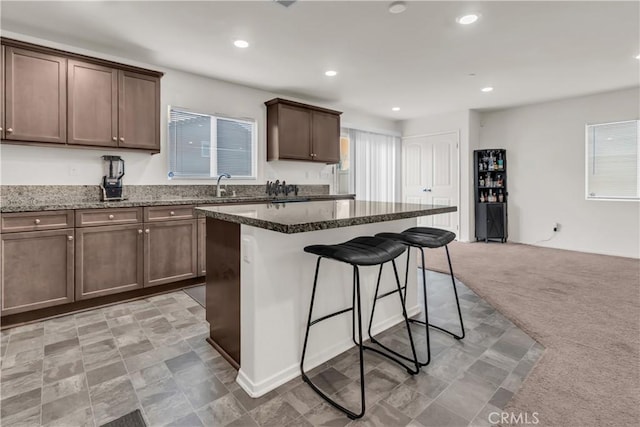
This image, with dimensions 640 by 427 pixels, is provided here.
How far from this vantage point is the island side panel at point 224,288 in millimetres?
1943

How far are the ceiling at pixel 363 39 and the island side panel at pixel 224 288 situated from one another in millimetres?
1843

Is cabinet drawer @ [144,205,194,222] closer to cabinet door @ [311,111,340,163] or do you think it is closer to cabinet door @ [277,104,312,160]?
cabinet door @ [277,104,312,160]

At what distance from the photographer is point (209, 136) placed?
435cm

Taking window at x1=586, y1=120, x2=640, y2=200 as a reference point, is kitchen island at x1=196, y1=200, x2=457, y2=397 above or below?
below

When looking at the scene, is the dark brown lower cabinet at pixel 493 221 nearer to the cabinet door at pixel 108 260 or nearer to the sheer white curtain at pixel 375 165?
the sheer white curtain at pixel 375 165

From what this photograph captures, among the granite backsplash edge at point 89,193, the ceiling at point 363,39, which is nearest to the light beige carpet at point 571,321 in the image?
the ceiling at point 363,39

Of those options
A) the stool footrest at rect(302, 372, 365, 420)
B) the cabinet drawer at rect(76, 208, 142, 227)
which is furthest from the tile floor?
the cabinet drawer at rect(76, 208, 142, 227)

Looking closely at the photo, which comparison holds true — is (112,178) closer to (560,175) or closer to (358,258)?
(358,258)

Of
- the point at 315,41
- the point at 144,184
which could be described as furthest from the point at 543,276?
the point at 144,184

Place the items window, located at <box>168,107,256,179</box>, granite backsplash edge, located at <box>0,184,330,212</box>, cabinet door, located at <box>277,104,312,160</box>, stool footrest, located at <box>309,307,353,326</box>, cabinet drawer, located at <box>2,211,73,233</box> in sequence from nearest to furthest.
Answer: stool footrest, located at <box>309,307,353,326</box>, cabinet drawer, located at <box>2,211,73,233</box>, granite backsplash edge, located at <box>0,184,330,212</box>, window, located at <box>168,107,256,179</box>, cabinet door, located at <box>277,104,312,160</box>

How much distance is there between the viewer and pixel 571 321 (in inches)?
104

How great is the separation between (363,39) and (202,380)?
10.3 feet

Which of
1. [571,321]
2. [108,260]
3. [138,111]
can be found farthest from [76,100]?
[571,321]

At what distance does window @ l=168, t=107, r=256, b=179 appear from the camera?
4.05m
